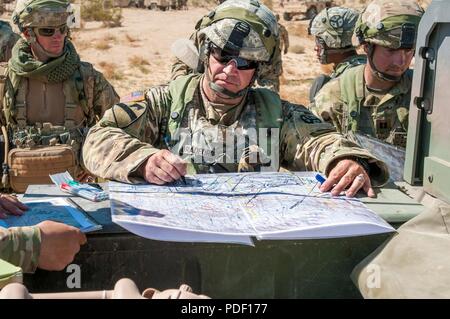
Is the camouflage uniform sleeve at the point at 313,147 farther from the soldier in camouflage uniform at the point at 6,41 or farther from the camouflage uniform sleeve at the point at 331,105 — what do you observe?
the soldier in camouflage uniform at the point at 6,41

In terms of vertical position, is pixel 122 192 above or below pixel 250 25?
below

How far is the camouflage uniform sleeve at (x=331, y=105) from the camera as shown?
4.75 metres

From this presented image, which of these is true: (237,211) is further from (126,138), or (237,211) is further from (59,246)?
(126,138)

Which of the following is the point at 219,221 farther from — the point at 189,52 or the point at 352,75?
the point at 189,52

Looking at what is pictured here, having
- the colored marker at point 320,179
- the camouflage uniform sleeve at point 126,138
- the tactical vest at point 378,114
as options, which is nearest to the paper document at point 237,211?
the colored marker at point 320,179

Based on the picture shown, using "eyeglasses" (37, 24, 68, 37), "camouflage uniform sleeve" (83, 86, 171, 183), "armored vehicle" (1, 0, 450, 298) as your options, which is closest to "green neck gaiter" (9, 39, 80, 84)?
"eyeglasses" (37, 24, 68, 37)

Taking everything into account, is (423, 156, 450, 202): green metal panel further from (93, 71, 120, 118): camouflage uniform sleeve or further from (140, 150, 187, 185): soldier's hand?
(93, 71, 120, 118): camouflage uniform sleeve

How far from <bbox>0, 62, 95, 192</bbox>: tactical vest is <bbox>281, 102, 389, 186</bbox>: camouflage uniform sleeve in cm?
263

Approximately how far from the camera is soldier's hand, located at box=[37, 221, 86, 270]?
195 centimetres

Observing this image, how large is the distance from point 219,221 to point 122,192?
0.47 metres

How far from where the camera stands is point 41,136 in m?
5.53
